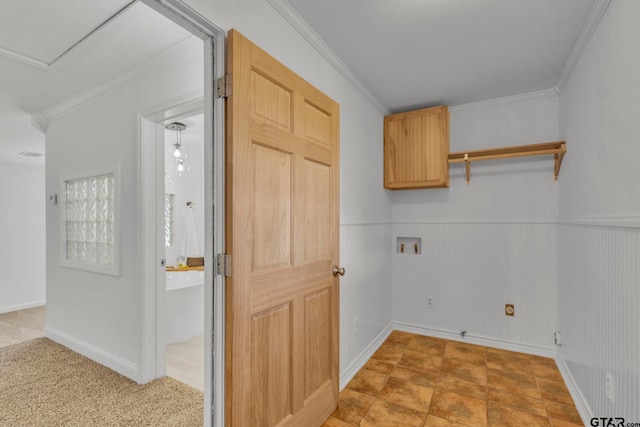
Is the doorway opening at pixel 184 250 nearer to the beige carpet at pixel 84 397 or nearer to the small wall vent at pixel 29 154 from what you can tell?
the beige carpet at pixel 84 397

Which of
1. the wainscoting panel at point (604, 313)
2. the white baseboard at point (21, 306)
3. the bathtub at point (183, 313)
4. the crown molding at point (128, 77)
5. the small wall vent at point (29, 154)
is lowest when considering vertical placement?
the white baseboard at point (21, 306)

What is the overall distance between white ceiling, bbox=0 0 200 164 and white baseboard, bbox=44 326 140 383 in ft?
7.53

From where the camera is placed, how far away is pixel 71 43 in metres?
2.12

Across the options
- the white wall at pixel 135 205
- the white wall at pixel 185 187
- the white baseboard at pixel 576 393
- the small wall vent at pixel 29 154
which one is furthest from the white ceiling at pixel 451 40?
the small wall vent at pixel 29 154

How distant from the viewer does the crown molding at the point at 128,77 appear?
221cm

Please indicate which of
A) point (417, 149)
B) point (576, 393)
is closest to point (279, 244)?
point (417, 149)

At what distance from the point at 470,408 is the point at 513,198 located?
1.94 metres

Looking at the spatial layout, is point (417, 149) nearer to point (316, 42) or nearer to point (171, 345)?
point (316, 42)

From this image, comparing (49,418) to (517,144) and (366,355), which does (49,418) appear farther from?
(517,144)

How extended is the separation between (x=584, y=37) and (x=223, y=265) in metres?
2.52

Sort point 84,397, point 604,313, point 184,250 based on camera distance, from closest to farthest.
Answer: point 604,313 < point 84,397 < point 184,250

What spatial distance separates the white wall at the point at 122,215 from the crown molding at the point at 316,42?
0.73 meters

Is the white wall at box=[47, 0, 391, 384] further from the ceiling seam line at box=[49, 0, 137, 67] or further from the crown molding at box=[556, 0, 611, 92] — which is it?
the crown molding at box=[556, 0, 611, 92]

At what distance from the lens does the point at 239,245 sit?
1.36 meters
